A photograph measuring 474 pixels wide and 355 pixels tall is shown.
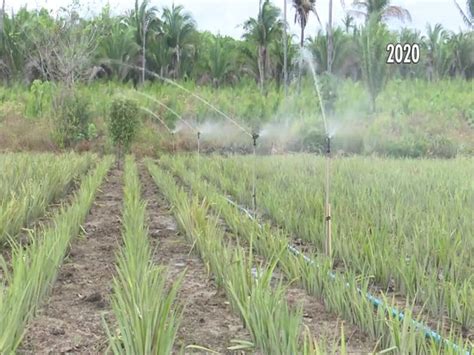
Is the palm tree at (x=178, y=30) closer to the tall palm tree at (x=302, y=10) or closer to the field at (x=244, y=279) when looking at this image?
the tall palm tree at (x=302, y=10)

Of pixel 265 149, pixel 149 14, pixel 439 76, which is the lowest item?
pixel 265 149

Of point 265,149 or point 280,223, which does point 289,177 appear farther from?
point 265,149

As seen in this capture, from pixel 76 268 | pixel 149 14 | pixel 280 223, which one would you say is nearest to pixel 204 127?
pixel 149 14

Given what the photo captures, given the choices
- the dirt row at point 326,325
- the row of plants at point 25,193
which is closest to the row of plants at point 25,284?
the row of plants at point 25,193

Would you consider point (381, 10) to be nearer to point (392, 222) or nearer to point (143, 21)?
point (143, 21)

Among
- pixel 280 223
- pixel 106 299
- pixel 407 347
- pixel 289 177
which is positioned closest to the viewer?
pixel 407 347

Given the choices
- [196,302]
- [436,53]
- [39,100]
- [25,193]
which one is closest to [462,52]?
[436,53]

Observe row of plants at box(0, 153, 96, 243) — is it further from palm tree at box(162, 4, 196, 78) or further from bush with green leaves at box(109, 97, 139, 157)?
palm tree at box(162, 4, 196, 78)

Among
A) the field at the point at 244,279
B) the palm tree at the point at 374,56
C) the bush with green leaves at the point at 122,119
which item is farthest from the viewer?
the palm tree at the point at 374,56

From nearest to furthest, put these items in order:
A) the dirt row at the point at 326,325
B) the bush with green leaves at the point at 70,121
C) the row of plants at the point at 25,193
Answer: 1. the dirt row at the point at 326,325
2. the row of plants at the point at 25,193
3. the bush with green leaves at the point at 70,121

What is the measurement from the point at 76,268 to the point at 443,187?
442 cm

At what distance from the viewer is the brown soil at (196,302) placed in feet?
8.34

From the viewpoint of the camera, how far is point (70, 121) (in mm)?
15992

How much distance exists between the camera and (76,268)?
373 centimetres
